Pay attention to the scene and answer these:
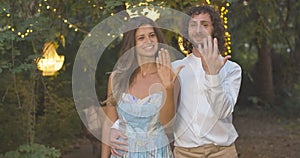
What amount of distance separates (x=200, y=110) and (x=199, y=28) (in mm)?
357

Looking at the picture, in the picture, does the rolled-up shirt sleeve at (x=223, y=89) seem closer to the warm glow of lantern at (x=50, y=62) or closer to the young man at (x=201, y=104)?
the young man at (x=201, y=104)

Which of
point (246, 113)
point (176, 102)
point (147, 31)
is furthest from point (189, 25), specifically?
point (246, 113)

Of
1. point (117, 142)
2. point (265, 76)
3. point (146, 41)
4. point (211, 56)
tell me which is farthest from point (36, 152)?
point (265, 76)

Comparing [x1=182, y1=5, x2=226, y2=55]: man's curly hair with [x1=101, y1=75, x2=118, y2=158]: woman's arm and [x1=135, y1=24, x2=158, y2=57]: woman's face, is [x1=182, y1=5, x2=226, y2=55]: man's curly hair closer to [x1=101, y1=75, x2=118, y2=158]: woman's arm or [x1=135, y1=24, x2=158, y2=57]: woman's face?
[x1=135, y1=24, x2=158, y2=57]: woman's face

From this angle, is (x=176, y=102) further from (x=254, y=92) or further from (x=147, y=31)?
(x=254, y=92)

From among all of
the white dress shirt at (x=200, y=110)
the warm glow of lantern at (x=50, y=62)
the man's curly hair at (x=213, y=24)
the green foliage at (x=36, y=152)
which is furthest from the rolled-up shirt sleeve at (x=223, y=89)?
the warm glow of lantern at (x=50, y=62)

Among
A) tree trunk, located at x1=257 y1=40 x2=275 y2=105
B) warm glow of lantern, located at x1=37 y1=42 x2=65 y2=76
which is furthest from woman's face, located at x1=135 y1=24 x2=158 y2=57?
tree trunk, located at x1=257 y1=40 x2=275 y2=105

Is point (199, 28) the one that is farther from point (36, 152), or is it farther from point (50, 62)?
point (50, 62)

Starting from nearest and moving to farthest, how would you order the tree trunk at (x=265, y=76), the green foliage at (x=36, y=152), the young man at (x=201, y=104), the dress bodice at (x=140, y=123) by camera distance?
the young man at (x=201, y=104), the dress bodice at (x=140, y=123), the green foliage at (x=36, y=152), the tree trunk at (x=265, y=76)

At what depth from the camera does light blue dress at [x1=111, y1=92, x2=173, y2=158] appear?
7.93 feet

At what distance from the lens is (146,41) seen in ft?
7.75

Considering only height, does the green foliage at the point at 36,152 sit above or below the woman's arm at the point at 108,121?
below

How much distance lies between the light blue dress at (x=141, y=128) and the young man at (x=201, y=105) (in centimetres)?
5

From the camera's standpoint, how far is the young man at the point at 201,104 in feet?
7.59
